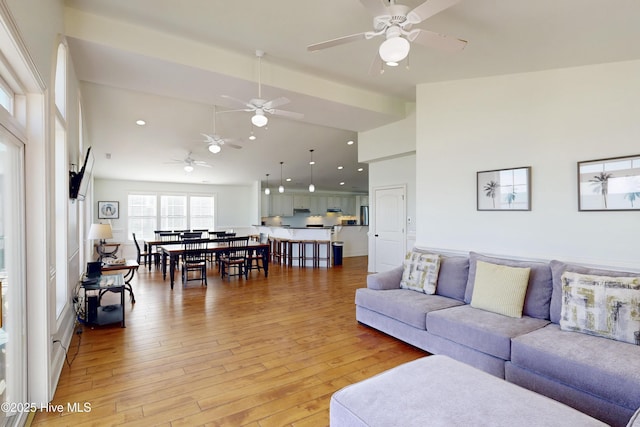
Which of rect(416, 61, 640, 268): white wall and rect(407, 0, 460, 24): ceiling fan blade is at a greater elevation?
rect(407, 0, 460, 24): ceiling fan blade

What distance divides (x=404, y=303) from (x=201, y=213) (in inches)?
407

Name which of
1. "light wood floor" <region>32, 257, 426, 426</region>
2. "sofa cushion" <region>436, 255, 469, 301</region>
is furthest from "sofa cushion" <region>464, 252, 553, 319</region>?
"light wood floor" <region>32, 257, 426, 426</region>

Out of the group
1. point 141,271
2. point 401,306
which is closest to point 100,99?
point 141,271

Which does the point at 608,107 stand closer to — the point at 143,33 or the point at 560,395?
the point at 560,395

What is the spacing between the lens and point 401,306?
3.20 meters

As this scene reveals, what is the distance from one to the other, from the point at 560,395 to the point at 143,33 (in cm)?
455

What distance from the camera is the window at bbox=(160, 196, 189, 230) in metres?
11.4

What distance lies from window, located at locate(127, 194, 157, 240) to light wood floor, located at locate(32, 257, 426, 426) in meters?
7.01

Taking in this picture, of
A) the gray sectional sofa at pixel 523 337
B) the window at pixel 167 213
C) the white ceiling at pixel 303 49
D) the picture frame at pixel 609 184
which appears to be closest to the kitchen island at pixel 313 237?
the white ceiling at pixel 303 49

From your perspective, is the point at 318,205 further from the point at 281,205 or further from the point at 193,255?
the point at 193,255

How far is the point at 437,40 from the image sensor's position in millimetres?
2496

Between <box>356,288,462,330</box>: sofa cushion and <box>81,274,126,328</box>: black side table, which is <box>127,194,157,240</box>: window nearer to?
<box>81,274,126,328</box>: black side table

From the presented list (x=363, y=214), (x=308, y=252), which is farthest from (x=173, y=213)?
(x=363, y=214)

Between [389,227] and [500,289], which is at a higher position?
[389,227]
